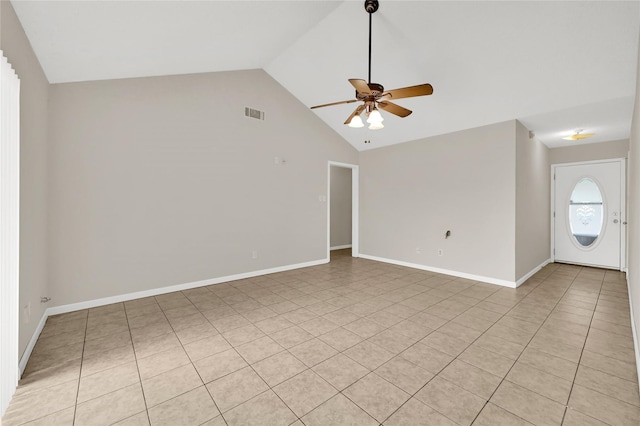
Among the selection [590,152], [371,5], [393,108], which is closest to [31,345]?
[393,108]

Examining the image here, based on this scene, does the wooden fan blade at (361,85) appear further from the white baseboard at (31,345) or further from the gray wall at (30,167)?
the white baseboard at (31,345)

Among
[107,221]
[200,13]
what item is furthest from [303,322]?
[200,13]

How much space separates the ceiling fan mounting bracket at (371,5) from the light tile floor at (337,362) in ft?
11.1

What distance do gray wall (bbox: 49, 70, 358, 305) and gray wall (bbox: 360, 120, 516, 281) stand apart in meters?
1.62

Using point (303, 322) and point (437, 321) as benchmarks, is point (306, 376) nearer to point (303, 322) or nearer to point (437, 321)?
point (303, 322)

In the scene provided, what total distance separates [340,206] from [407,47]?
4.93 meters

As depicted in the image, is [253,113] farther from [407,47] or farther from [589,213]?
[589,213]

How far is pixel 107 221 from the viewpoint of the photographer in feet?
11.3

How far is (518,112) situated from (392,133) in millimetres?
2029

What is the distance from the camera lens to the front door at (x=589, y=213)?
5270 millimetres

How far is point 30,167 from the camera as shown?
8.00 feet

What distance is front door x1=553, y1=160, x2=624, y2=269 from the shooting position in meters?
5.27

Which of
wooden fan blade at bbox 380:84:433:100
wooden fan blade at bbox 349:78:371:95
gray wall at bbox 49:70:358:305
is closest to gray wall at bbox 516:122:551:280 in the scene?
wooden fan blade at bbox 380:84:433:100

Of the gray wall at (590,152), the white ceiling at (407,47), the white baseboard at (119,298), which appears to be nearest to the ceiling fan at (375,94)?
the white ceiling at (407,47)
